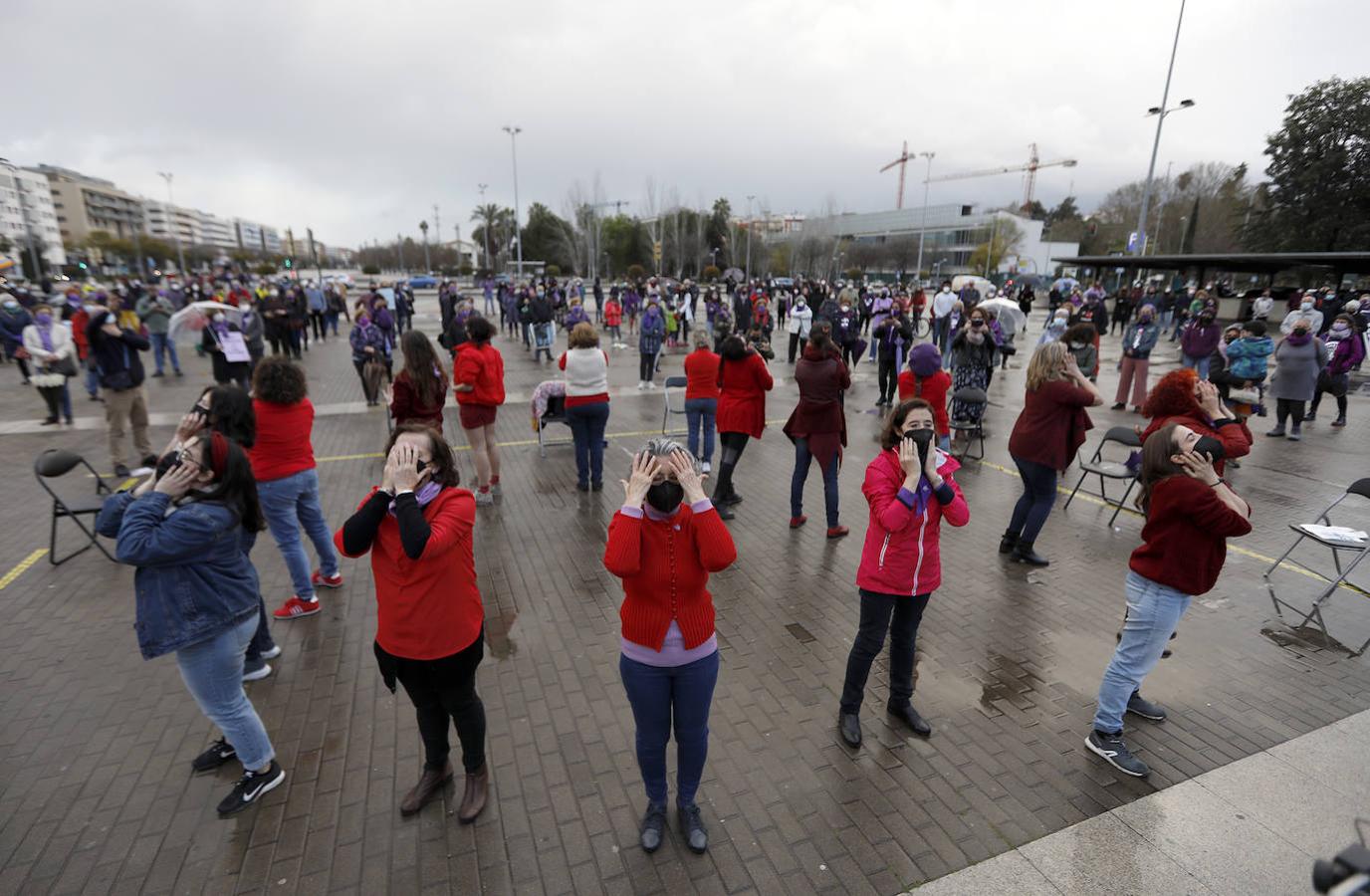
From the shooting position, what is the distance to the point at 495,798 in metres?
3.33

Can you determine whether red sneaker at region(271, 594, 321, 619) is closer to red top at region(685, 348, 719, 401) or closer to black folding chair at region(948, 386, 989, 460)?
red top at region(685, 348, 719, 401)

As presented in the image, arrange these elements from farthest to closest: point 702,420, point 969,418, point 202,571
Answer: point 969,418 < point 702,420 < point 202,571

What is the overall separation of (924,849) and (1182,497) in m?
2.16

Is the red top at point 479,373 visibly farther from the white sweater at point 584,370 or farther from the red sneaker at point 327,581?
the red sneaker at point 327,581

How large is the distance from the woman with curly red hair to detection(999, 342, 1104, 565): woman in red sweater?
988 millimetres

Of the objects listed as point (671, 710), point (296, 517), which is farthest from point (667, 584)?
point (296, 517)

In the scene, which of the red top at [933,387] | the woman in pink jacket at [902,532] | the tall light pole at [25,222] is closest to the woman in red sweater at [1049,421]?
the red top at [933,387]

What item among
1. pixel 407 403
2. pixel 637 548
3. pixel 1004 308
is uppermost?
pixel 1004 308

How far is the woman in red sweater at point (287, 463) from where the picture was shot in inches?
177

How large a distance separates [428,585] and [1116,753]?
3765mm

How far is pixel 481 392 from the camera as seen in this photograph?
700 cm

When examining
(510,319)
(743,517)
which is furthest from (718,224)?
(743,517)

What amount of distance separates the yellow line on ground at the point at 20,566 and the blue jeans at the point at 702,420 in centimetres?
658

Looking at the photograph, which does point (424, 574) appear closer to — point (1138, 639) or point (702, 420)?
point (1138, 639)
